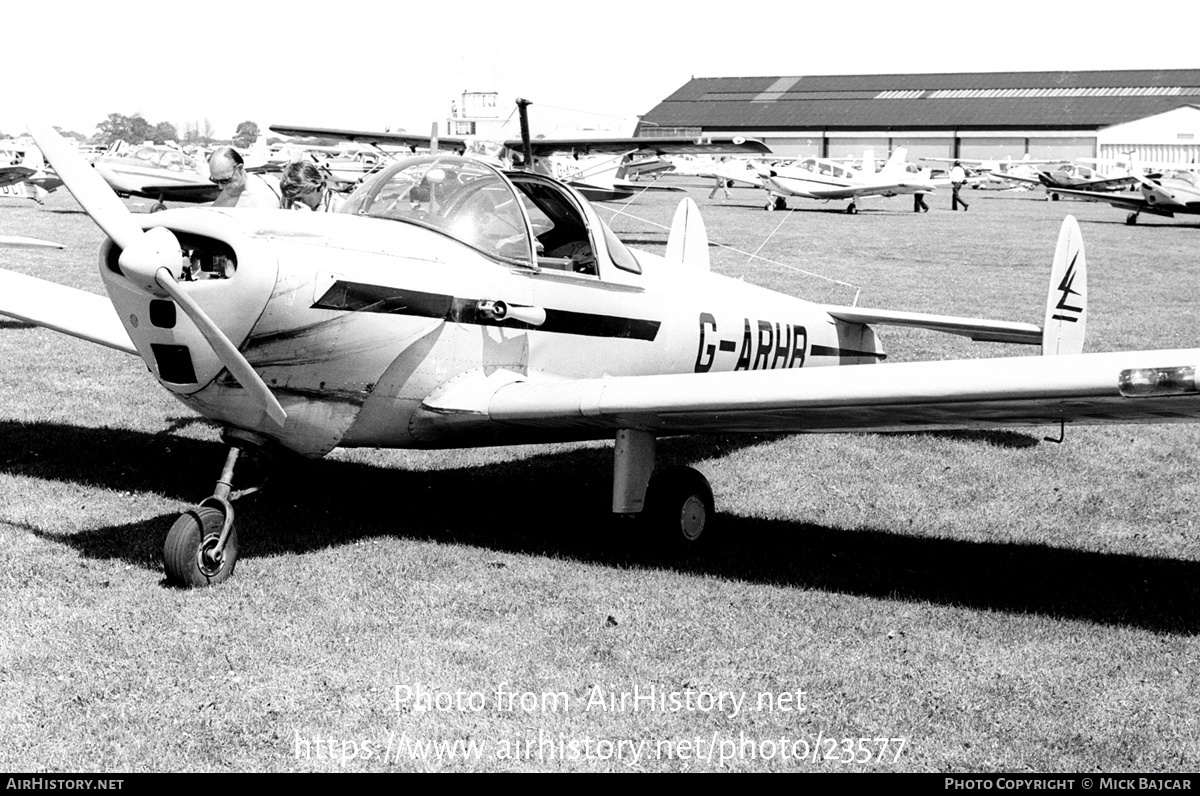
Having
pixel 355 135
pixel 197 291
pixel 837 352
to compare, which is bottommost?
pixel 837 352

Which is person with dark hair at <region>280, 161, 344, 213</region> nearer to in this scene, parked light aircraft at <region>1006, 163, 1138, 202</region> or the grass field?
the grass field

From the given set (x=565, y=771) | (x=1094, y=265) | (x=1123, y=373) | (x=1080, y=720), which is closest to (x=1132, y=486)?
(x=1123, y=373)

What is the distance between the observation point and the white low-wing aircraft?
17.8 ft

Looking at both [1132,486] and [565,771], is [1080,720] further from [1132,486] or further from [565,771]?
[1132,486]

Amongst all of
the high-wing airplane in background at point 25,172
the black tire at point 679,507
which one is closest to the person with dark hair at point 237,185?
the black tire at point 679,507

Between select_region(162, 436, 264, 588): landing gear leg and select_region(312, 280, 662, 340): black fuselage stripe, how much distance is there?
1.07m

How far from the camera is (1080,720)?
4.54 meters

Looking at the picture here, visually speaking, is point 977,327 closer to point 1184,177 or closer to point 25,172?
point 25,172

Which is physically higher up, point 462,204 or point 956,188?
point 956,188

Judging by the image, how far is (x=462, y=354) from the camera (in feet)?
21.2

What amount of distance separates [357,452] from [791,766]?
17.1ft

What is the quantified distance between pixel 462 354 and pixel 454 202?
84 centimetres

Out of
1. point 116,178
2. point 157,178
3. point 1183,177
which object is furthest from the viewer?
point 1183,177

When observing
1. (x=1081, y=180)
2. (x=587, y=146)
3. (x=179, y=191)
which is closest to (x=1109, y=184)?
(x=1081, y=180)
